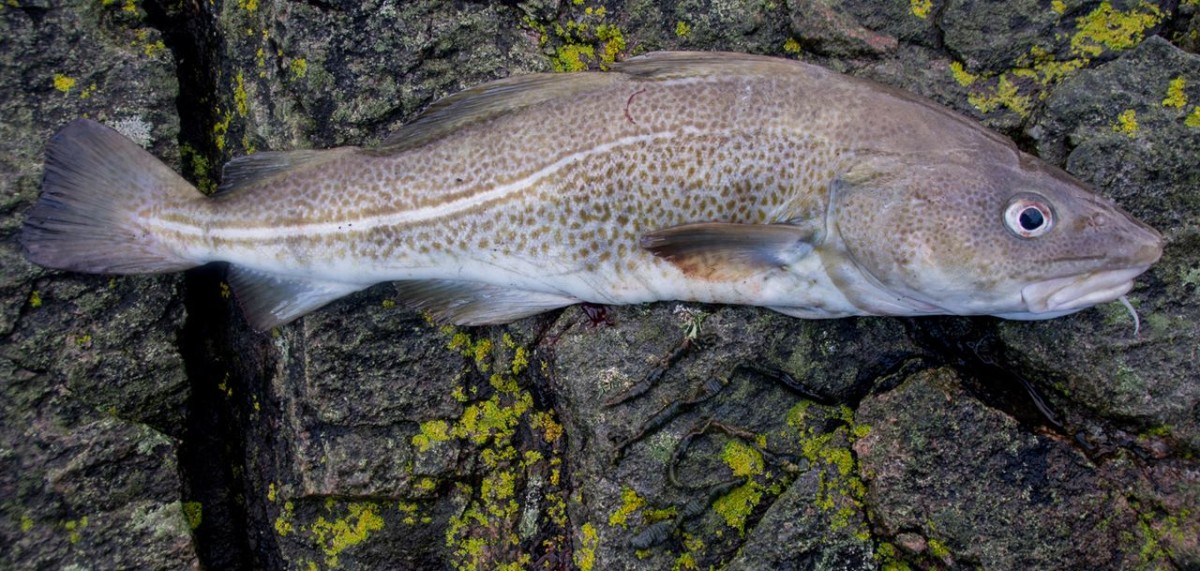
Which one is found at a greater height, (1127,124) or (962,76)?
(962,76)

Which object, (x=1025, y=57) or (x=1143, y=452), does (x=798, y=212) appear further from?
(x=1143, y=452)

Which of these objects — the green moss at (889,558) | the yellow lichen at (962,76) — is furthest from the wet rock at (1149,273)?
the green moss at (889,558)

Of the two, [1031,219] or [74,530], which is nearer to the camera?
[1031,219]

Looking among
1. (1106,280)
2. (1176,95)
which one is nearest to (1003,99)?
(1176,95)

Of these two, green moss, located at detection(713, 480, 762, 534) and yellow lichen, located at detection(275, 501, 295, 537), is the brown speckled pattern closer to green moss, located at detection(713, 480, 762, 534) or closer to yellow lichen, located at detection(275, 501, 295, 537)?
green moss, located at detection(713, 480, 762, 534)

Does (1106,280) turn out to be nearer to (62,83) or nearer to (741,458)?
(741,458)

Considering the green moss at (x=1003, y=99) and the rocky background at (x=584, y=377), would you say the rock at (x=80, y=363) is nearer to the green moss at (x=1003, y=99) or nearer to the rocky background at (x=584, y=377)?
the rocky background at (x=584, y=377)
